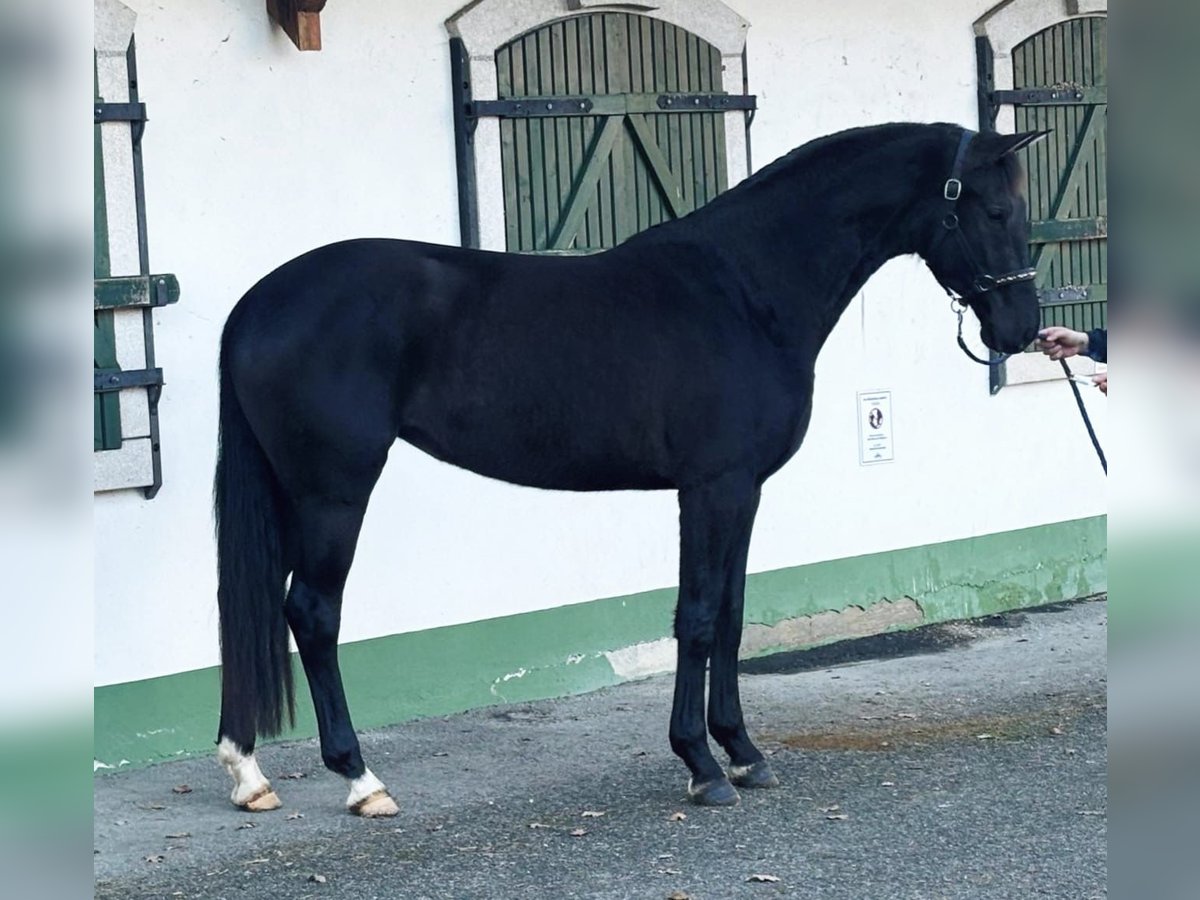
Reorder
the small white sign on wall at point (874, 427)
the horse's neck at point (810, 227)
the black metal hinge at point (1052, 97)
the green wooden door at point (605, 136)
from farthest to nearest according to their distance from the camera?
Answer: the black metal hinge at point (1052, 97) → the small white sign on wall at point (874, 427) → the green wooden door at point (605, 136) → the horse's neck at point (810, 227)

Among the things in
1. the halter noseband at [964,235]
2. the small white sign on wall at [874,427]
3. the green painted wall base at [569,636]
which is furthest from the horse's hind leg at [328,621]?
the small white sign on wall at [874,427]

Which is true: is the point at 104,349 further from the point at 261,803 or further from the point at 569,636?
the point at 569,636

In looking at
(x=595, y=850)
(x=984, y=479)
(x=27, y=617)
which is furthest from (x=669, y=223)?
(x=27, y=617)

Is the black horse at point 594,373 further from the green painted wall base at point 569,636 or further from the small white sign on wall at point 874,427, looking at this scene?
the small white sign on wall at point 874,427

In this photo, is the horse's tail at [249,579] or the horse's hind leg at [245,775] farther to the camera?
the horse's hind leg at [245,775]

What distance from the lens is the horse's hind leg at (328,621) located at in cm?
448

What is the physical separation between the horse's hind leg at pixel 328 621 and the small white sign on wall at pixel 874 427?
3272mm

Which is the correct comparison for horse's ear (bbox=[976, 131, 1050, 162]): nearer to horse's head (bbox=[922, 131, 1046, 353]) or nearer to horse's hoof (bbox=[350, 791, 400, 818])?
horse's head (bbox=[922, 131, 1046, 353])

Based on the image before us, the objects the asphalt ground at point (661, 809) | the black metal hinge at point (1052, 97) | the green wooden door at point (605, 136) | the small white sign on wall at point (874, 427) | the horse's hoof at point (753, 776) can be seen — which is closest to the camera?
the asphalt ground at point (661, 809)

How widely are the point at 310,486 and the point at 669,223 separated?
1.35 m

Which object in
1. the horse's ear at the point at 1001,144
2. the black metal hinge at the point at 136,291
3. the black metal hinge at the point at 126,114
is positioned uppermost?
the black metal hinge at the point at 126,114

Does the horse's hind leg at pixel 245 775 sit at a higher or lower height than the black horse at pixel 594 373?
lower

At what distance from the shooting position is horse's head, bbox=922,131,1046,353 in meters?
4.71

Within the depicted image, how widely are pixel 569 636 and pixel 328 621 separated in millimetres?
1903
